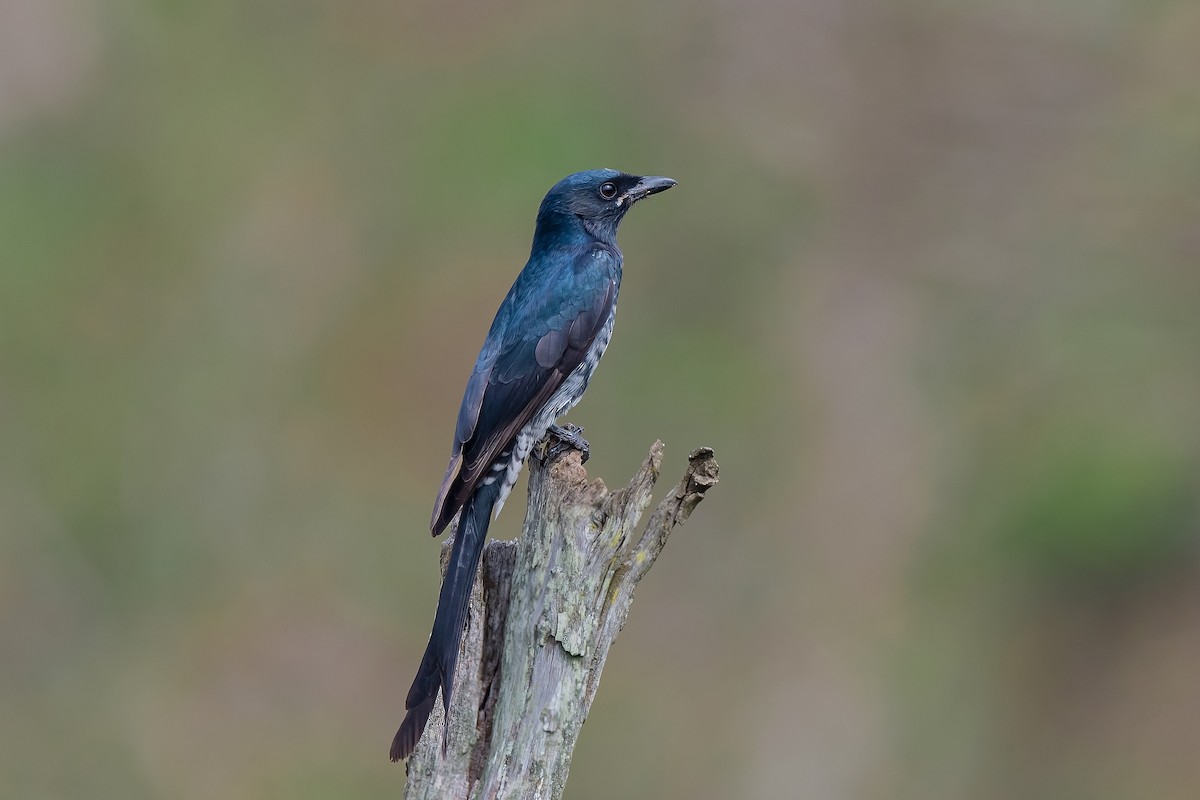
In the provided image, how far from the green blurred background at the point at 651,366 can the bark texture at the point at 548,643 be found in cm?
592

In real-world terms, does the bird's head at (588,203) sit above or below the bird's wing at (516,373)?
above

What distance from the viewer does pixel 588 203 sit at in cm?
756

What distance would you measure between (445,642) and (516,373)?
164cm

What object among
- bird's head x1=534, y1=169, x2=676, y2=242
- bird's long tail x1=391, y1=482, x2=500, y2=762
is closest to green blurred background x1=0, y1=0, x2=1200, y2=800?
bird's head x1=534, y1=169, x2=676, y2=242

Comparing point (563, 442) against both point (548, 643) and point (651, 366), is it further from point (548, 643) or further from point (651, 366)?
point (651, 366)

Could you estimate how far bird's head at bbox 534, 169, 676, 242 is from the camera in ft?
24.7

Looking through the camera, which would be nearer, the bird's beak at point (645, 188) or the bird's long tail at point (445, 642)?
the bird's long tail at point (445, 642)

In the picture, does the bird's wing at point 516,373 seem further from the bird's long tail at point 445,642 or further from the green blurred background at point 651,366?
the green blurred background at point 651,366

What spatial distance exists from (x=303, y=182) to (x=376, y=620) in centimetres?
557

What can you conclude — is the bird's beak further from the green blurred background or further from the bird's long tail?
the green blurred background

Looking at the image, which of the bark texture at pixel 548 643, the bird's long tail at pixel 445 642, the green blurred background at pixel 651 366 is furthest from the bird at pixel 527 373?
the green blurred background at pixel 651 366

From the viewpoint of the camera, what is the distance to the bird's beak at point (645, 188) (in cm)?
770

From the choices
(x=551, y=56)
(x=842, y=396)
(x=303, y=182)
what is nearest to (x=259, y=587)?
(x=303, y=182)

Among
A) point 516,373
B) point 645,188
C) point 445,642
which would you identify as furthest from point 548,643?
point 645,188
